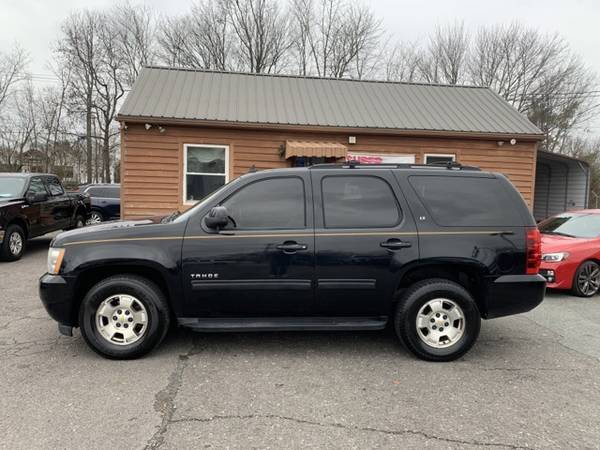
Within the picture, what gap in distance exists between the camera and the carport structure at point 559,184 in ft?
52.6

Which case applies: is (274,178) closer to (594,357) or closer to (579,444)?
(579,444)

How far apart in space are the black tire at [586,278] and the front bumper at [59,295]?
6947 mm

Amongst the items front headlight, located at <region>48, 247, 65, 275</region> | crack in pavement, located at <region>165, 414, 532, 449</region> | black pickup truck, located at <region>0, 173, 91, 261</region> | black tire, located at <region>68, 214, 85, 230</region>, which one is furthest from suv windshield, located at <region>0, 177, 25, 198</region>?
crack in pavement, located at <region>165, 414, 532, 449</region>

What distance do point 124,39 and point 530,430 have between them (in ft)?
129

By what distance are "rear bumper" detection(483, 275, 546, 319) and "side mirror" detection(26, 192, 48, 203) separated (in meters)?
9.31

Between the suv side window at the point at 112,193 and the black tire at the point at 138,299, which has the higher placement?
the suv side window at the point at 112,193

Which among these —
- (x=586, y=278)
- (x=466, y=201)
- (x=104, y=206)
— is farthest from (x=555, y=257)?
(x=104, y=206)

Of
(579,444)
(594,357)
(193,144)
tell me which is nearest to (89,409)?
(579,444)

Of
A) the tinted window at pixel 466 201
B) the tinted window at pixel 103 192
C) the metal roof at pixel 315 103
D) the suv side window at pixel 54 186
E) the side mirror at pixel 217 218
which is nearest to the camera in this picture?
the side mirror at pixel 217 218

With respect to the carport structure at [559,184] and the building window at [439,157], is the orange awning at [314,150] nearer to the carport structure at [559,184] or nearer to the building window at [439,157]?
the building window at [439,157]

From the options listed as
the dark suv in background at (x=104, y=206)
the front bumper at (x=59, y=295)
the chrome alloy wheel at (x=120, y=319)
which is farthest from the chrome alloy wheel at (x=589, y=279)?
the dark suv in background at (x=104, y=206)

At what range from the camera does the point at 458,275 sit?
14.0 feet

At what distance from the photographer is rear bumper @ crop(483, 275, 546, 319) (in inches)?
160

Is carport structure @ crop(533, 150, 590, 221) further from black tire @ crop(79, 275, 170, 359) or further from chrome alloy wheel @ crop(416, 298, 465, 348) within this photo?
black tire @ crop(79, 275, 170, 359)
